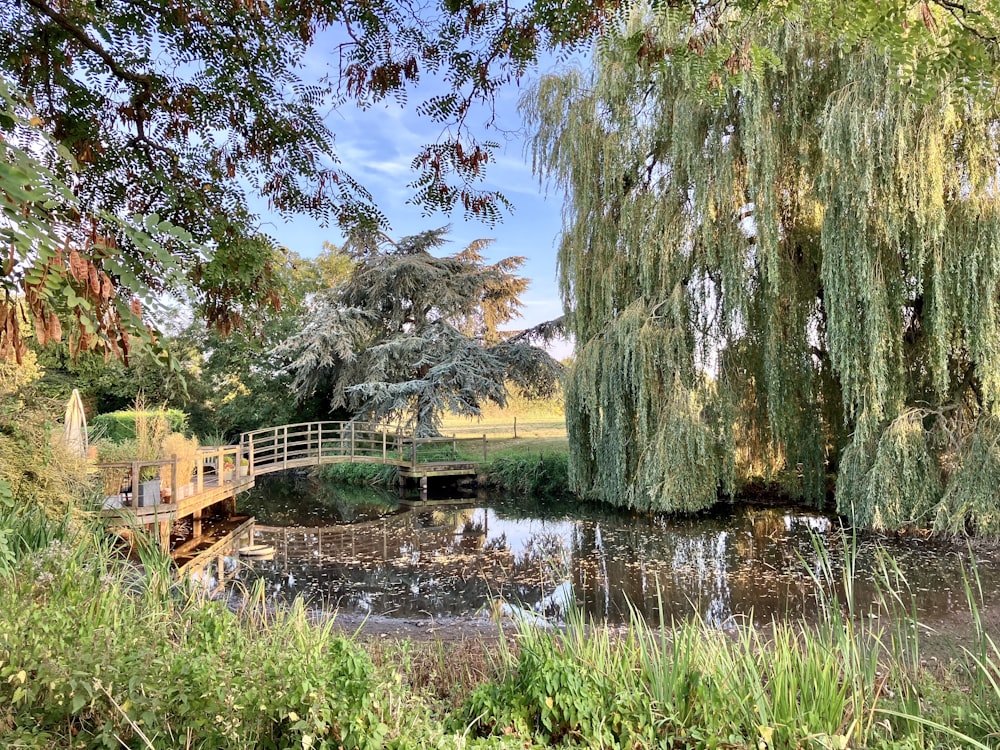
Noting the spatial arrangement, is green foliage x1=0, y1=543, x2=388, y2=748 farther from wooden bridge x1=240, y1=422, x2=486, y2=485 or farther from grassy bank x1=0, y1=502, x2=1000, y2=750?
wooden bridge x1=240, y1=422, x2=486, y2=485

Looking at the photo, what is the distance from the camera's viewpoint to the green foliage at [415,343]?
1534cm

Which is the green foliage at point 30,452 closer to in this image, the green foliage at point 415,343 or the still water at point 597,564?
the still water at point 597,564

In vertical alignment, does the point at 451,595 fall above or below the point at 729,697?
below

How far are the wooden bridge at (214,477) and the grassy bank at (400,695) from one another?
1.96m

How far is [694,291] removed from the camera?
365 inches

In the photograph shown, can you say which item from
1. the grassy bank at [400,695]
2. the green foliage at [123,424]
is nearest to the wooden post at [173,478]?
the green foliage at [123,424]

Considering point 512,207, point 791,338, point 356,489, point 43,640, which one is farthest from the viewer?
point 356,489

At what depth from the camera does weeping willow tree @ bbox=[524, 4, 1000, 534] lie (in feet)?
22.4

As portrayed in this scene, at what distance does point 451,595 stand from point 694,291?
567 centimetres

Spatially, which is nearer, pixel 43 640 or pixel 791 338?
pixel 43 640

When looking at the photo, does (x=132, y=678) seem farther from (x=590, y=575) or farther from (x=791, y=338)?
(x=791, y=338)

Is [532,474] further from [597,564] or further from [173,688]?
[173,688]

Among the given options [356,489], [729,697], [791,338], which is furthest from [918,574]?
[356,489]

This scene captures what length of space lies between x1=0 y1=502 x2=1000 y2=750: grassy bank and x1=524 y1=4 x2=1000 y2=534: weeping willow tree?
4500mm
